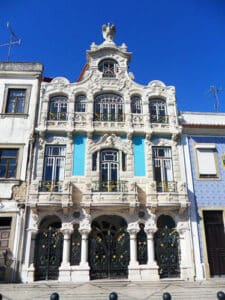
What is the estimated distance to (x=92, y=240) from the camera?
1348 centimetres

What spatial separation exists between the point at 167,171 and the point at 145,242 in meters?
4.19

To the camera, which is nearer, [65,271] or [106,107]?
[65,271]

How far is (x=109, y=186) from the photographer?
46.1 feet

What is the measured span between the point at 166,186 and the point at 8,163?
8.91 m

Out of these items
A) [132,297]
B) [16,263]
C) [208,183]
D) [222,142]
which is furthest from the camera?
[222,142]

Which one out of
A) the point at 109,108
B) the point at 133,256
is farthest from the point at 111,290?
the point at 109,108

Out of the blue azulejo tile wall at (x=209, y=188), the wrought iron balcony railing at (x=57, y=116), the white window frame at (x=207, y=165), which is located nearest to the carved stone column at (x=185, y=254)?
the blue azulejo tile wall at (x=209, y=188)

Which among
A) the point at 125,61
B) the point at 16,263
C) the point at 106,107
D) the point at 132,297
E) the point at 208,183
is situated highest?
the point at 125,61

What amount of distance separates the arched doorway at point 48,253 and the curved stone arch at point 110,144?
196 inches

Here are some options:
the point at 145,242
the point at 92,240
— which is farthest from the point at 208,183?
the point at 92,240

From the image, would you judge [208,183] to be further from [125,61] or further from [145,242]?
[125,61]

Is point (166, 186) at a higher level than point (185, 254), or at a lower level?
higher

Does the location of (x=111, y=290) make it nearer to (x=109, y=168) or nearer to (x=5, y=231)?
(x=5, y=231)

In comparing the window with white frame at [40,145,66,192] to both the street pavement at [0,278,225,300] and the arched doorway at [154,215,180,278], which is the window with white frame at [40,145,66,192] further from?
the arched doorway at [154,215,180,278]
